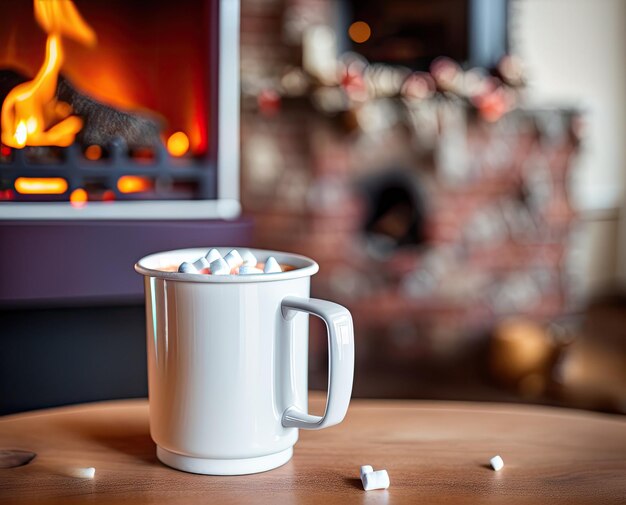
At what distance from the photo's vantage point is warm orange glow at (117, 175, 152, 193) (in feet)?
3.48

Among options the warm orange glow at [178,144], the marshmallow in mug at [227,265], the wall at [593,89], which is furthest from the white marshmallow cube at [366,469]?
the wall at [593,89]

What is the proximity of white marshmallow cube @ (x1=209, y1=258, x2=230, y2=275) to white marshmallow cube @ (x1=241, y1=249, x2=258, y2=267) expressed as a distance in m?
0.02

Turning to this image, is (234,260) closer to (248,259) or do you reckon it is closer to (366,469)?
(248,259)

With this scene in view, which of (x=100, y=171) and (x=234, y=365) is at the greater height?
(x=100, y=171)

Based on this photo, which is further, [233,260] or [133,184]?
[133,184]

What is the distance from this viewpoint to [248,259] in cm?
56

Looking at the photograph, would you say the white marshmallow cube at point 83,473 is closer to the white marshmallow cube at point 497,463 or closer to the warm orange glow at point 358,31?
the white marshmallow cube at point 497,463

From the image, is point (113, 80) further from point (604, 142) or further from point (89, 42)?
point (604, 142)

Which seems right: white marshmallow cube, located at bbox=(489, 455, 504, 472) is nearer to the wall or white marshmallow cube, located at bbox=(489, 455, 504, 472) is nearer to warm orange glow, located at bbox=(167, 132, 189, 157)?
warm orange glow, located at bbox=(167, 132, 189, 157)

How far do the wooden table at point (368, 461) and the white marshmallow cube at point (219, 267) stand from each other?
0.43 ft

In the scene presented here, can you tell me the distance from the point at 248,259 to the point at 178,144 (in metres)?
0.57

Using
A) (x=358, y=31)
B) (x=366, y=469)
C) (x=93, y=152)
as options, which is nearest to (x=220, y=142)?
(x=93, y=152)

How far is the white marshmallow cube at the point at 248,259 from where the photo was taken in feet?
1.81

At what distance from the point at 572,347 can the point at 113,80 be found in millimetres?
1924
